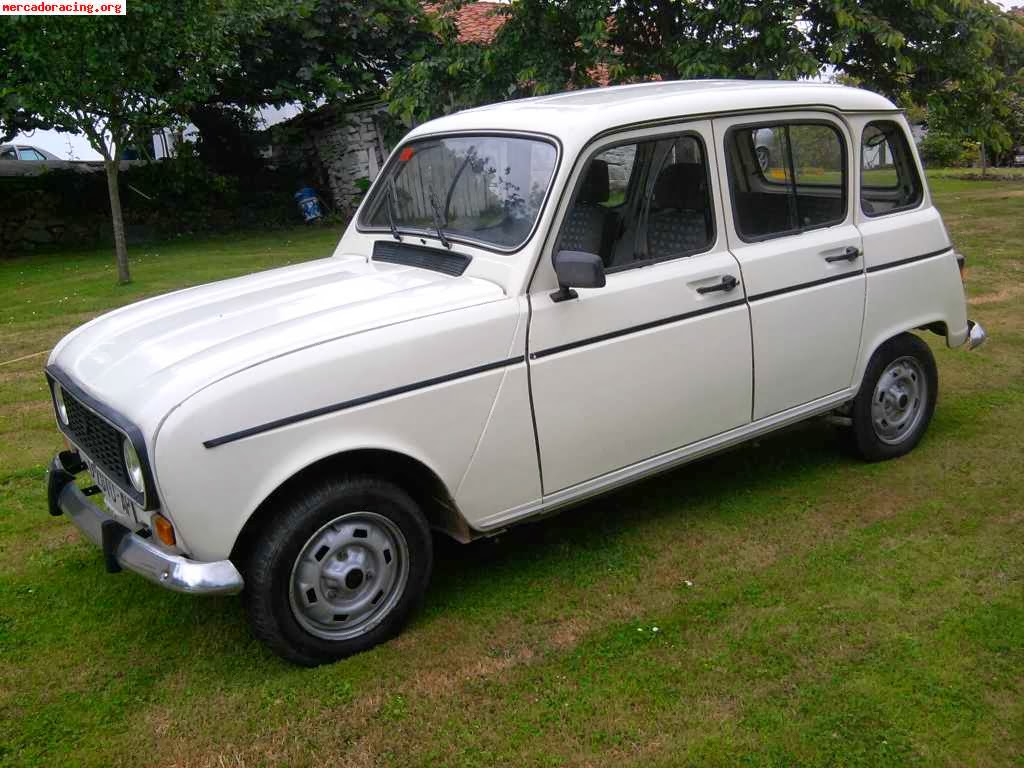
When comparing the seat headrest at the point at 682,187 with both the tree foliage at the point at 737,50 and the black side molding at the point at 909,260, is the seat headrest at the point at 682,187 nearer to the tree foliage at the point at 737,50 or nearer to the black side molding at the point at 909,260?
the black side molding at the point at 909,260

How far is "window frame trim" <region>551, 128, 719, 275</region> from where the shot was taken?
385 centimetres

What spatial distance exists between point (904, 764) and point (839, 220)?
270 cm

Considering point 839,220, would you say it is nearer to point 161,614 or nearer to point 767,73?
point 161,614

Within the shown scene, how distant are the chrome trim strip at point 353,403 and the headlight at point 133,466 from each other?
0.27 meters

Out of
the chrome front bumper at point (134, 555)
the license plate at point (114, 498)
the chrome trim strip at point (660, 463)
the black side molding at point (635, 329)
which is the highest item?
the black side molding at point (635, 329)

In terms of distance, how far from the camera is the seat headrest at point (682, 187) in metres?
4.25

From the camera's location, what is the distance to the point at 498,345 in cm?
363

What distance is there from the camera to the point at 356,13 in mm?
20078

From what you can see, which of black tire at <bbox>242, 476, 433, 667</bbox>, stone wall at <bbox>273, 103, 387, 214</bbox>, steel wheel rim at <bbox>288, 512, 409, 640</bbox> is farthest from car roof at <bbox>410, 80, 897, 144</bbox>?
stone wall at <bbox>273, 103, 387, 214</bbox>

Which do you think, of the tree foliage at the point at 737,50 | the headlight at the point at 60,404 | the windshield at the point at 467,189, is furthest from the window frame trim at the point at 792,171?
the tree foliage at the point at 737,50

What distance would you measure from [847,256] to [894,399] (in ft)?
3.24

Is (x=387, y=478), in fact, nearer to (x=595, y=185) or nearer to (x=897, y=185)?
(x=595, y=185)

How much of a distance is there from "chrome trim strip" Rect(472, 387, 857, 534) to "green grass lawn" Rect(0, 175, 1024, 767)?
39 cm

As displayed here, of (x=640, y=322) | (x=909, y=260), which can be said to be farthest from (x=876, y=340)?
(x=640, y=322)
